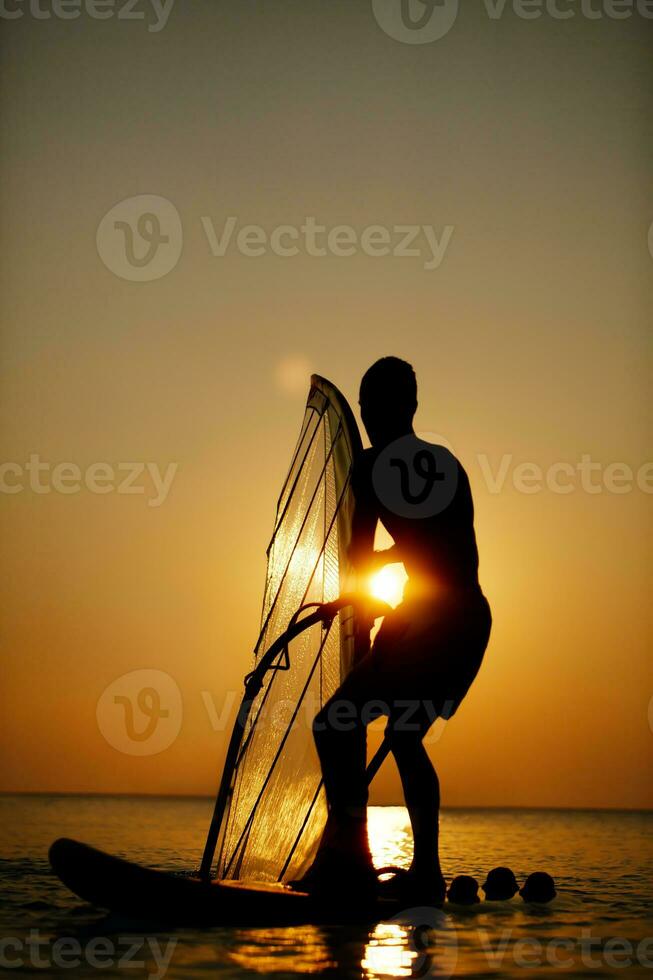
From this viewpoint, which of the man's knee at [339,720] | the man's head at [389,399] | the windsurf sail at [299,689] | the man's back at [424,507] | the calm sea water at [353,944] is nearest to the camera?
the calm sea water at [353,944]

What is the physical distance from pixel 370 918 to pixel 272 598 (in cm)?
225

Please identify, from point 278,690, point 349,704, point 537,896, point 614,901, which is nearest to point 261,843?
point 278,690

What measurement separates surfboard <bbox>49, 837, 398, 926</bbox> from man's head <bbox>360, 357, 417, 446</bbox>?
224 centimetres

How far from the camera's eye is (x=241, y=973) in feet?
14.5

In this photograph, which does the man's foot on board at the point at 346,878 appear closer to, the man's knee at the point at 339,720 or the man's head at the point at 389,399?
the man's knee at the point at 339,720

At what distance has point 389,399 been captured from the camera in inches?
210

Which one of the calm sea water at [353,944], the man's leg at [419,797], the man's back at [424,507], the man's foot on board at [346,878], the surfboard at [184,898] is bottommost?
the calm sea water at [353,944]

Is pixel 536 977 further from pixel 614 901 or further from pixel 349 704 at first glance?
pixel 614 901

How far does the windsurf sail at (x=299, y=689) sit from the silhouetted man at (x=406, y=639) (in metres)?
0.27

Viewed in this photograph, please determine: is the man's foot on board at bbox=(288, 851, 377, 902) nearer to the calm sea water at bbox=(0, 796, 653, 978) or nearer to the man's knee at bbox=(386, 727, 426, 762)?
the calm sea water at bbox=(0, 796, 653, 978)

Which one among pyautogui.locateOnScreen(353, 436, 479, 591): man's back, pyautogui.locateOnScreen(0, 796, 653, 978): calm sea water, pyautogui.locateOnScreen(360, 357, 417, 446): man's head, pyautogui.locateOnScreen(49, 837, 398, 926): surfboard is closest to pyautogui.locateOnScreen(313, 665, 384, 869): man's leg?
pyautogui.locateOnScreen(49, 837, 398, 926): surfboard

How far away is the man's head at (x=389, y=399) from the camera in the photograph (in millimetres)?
5328

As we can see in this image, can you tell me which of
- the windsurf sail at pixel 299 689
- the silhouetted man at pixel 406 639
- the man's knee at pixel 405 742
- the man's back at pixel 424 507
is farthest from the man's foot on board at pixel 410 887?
the man's back at pixel 424 507

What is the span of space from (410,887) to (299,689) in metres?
1.28
